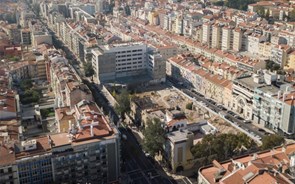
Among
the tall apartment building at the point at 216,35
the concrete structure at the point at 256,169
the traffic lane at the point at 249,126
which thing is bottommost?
the traffic lane at the point at 249,126

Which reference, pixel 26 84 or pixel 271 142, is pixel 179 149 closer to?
pixel 271 142

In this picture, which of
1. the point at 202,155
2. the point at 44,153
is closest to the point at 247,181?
the point at 202,155

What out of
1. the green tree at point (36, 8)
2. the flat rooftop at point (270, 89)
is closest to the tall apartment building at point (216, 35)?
the flat rooftop at point (270, 89)

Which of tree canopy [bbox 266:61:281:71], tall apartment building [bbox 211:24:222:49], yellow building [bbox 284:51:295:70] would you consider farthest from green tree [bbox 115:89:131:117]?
tall apartment building [bbox 211:24:222:49]

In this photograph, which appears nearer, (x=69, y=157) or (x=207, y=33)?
(x=69, y=157)

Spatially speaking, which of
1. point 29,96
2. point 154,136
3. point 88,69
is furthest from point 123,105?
point 88,69

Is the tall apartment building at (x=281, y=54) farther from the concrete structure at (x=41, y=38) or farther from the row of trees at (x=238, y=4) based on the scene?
Result: the row of trees at (x=238, y=4)
